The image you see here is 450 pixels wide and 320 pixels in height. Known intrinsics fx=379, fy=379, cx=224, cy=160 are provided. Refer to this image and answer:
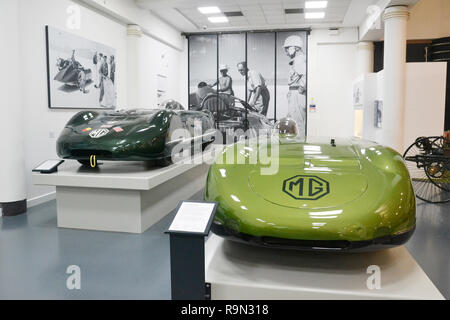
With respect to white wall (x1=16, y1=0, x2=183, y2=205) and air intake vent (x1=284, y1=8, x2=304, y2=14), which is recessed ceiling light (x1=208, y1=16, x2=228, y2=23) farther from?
white wall (x1=16, y1=0, x2=183, y2=205)

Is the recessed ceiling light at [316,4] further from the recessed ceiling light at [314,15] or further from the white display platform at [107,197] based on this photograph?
the white display platform at [107,197]

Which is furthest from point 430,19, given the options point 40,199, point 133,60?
point 40,199

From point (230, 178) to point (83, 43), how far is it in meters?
5.20

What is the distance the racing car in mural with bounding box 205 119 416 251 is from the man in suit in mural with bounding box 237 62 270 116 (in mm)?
9265

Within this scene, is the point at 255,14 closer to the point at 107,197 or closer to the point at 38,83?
the point at 38,83

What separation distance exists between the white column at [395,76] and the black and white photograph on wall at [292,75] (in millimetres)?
4063

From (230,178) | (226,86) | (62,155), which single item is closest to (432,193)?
(230,178)

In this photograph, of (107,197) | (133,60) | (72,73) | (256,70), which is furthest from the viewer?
(256,70)

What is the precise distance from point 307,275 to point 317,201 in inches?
14.4

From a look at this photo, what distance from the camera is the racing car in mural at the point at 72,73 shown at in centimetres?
565

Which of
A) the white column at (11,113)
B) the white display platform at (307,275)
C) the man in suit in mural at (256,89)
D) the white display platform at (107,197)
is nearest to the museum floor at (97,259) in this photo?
the white display platform at (107,197)

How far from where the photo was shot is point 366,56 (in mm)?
10539

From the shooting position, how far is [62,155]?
3.92m
